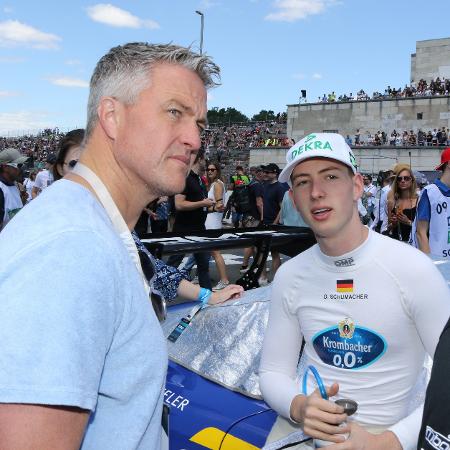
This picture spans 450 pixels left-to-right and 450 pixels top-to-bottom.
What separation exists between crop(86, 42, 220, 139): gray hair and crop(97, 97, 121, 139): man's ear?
2cm

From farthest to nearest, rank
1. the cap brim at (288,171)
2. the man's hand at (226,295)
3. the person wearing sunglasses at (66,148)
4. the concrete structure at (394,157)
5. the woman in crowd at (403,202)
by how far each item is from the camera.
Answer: the concrete structure at (394,157) < the woman in crowd at (403,202) < the person wearing sunglasses at (66,148) < the man's hand at (226,295) < the cap brim at (288,171)

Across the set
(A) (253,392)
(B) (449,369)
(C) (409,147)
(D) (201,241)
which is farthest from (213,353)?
(C) (409,147)

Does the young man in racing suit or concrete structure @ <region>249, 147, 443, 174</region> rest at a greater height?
concrete structure @ <region>249, 147, 443, 174</region>

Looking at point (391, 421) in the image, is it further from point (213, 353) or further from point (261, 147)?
point (261, 147)

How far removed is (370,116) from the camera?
Answer: 1769 inches

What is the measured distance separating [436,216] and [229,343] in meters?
3.04

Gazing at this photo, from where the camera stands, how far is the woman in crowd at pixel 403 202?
265 inches

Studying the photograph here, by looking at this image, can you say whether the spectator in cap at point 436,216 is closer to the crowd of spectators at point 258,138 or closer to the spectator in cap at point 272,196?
the spectator in cap at point 272,196

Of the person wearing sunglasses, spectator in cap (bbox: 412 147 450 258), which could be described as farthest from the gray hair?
spectator in cap (bbox: 412 147 450 258)

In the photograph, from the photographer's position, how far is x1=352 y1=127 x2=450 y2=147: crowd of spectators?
117ft

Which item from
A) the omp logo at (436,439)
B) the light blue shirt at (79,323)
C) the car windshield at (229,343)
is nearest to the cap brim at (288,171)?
the car windshield at (229,343)

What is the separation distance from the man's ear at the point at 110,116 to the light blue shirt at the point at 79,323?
196 mm

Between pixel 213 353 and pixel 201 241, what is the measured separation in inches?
35.3

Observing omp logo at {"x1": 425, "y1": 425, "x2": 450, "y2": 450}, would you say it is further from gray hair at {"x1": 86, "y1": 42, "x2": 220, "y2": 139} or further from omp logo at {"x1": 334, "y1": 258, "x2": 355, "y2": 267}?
omp logo at {"x1": 334, "y1": 258, "x2": 355, "y2": 267}
